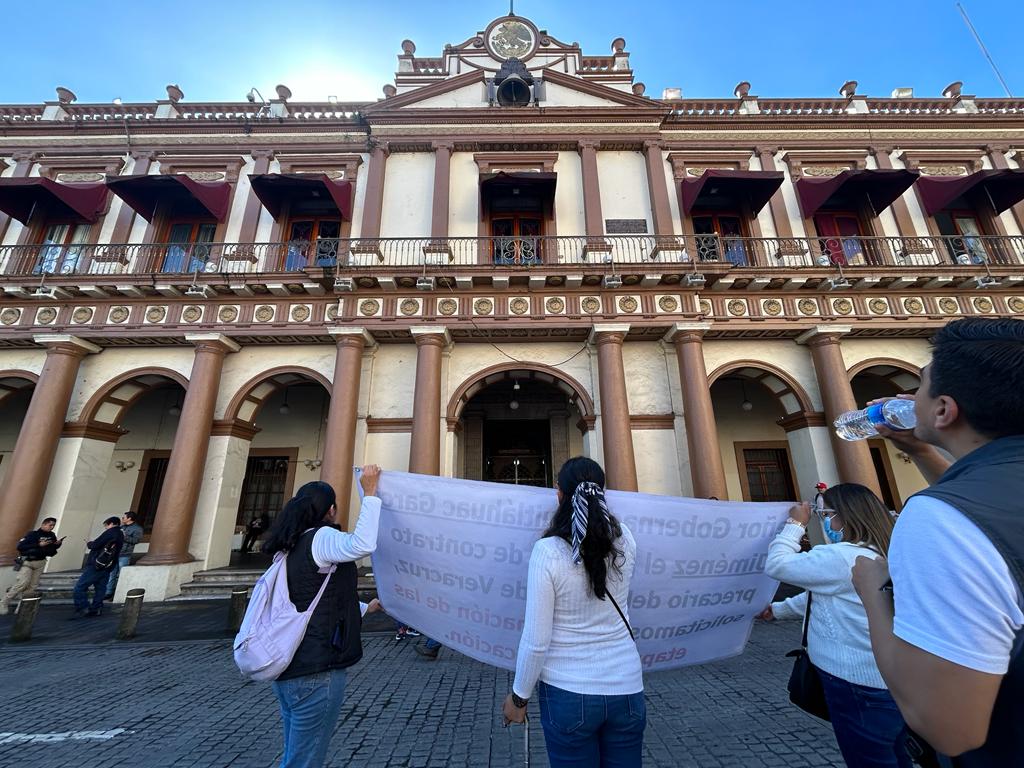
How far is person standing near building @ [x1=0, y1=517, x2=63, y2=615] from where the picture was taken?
25.6 feet

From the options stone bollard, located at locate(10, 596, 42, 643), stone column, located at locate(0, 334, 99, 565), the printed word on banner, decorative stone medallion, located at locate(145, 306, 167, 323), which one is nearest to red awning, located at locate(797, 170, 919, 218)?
the printed word on banner

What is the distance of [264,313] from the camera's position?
1048cm

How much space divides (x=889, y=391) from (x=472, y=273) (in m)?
12.7

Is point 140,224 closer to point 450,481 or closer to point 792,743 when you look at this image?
point 450,481

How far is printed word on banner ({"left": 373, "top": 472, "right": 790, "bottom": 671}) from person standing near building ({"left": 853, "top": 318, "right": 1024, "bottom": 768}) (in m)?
1.69

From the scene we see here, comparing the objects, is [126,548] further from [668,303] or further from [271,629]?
[668,303]

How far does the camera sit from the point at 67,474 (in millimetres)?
9812

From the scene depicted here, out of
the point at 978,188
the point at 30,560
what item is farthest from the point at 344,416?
the point at 978,188

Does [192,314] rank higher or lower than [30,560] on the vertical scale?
higher

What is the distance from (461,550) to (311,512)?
96 cm

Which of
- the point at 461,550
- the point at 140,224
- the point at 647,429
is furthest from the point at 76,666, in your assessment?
the point at 140,224

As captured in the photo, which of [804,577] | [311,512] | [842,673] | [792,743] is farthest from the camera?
[792,743]

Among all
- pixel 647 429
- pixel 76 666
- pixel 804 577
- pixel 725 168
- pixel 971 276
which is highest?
pixel 725 168

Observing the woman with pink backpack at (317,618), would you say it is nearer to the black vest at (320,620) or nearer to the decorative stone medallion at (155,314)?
the black vest at (320,620)
